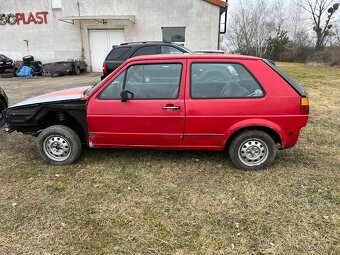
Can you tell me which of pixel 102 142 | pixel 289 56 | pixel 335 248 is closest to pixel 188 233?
pixel 335 248

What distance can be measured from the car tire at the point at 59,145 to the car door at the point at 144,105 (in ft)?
1.15

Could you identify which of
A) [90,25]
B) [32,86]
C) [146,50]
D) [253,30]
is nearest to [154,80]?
[146,50]

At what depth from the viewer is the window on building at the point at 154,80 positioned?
155 inches

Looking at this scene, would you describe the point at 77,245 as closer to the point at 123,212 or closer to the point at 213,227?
the point at 123,212

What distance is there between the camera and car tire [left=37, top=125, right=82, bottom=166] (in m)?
4.18

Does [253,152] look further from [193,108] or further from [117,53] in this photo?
[117,53]

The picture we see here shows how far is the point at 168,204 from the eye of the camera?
10.9 feet

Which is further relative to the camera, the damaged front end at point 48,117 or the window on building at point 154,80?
the damaged front end at point 48,117

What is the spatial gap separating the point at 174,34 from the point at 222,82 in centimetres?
1506

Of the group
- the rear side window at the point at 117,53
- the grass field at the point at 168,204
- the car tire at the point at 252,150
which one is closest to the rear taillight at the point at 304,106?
the car tire at the point at 252,150

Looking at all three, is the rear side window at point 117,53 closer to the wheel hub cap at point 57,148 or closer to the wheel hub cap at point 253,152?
the wheel hub cap at point 57,148

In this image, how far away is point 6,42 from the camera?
19297 millimetres

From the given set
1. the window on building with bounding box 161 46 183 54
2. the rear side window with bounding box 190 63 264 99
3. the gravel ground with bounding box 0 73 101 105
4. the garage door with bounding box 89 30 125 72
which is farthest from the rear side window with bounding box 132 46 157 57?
the garage door with bounding box 89 30 125 72

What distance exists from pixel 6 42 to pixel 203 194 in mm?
20402
